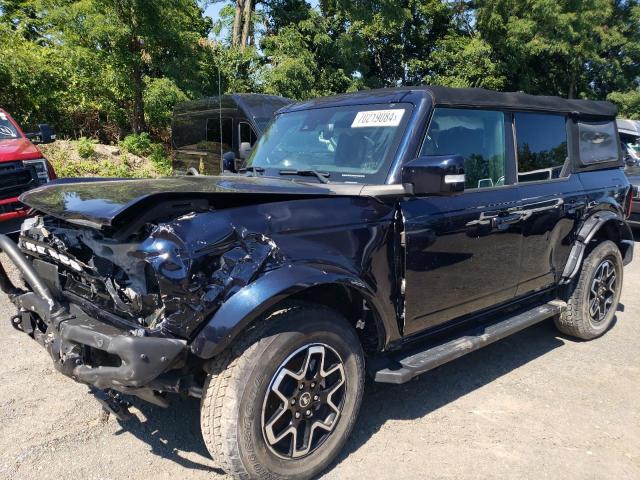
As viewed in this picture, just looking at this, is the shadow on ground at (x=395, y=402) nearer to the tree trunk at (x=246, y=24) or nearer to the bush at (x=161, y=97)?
the bush at (x=161, y=97)

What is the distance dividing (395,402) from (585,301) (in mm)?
2082

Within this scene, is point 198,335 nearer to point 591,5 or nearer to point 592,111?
point 592,111

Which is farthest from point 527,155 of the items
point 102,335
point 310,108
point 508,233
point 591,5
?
point 591,5

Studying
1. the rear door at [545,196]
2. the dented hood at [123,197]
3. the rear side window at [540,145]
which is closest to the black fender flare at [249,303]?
the dented hood at [123,197]

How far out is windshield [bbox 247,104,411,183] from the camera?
3.19m

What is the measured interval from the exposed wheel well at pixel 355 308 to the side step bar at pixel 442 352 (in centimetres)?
15

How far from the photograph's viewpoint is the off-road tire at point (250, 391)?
7.82ft

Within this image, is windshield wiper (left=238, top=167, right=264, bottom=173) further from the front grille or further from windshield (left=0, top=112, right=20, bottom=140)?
windshield (left=0, top=112, right=20, bottom=140)

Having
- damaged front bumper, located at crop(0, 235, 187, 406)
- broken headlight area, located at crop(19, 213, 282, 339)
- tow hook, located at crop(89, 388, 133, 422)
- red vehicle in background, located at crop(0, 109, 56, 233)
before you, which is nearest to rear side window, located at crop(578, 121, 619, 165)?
broken headlight area, located at crop(19, 213, 282, 339)

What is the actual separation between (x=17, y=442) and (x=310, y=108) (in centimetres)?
285

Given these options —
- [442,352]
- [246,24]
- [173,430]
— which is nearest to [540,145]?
[442,352]

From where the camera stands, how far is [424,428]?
326 cm

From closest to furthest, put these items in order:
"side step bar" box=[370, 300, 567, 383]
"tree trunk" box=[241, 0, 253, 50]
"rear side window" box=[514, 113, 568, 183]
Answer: "side step bar" box=[370, 300, 567, 383] < "rear side window" box=[514, 113, 568, 183] < "tree trunk" box=[241, 0, 253, 50]

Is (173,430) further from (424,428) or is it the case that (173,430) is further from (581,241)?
(581,241)
